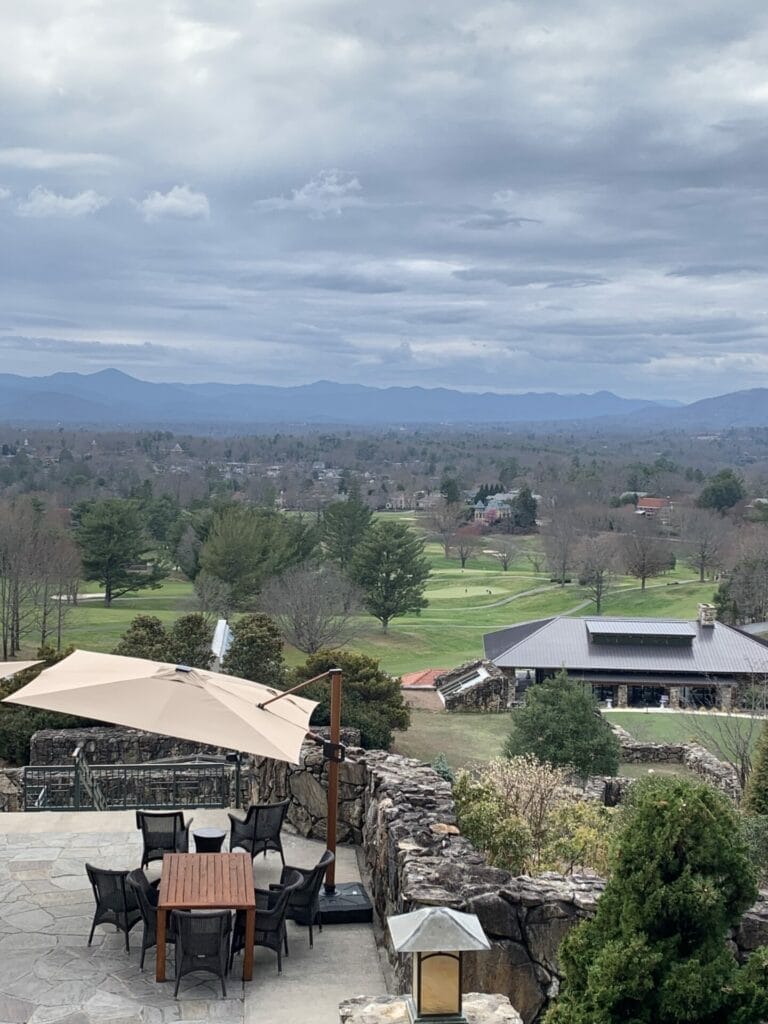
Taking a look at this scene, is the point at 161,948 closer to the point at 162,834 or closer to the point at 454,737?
the point at 162,834

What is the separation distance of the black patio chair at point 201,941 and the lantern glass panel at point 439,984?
2.39m

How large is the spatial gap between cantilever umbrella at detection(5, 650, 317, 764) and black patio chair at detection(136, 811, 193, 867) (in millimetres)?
1374

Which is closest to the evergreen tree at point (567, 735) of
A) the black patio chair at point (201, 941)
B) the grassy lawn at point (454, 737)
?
the grassy lawn at point (454, 737)

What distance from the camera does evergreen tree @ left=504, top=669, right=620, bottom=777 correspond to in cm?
2492

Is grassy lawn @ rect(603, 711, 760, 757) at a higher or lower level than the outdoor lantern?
lower

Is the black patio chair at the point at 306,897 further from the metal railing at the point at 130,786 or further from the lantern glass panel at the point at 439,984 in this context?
the metal railing at the point at 130,786

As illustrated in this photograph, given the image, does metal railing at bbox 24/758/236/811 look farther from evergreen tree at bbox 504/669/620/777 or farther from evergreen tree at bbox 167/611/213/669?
evergreen tree at bbox 167/611/213/669

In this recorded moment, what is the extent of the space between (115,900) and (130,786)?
22.1 ft

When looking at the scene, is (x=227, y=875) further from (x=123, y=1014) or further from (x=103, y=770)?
(x=103, y=770)

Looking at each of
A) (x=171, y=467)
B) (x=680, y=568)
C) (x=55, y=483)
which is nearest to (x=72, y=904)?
(x=680, y=568)

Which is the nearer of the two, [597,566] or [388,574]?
[388,574]

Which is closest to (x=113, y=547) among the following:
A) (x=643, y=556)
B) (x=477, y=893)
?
(x=643, y=556)

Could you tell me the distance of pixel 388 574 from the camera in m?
56.0

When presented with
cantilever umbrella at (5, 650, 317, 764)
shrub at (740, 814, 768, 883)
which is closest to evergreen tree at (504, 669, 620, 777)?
shrub at (740, 814, 768, 883)
